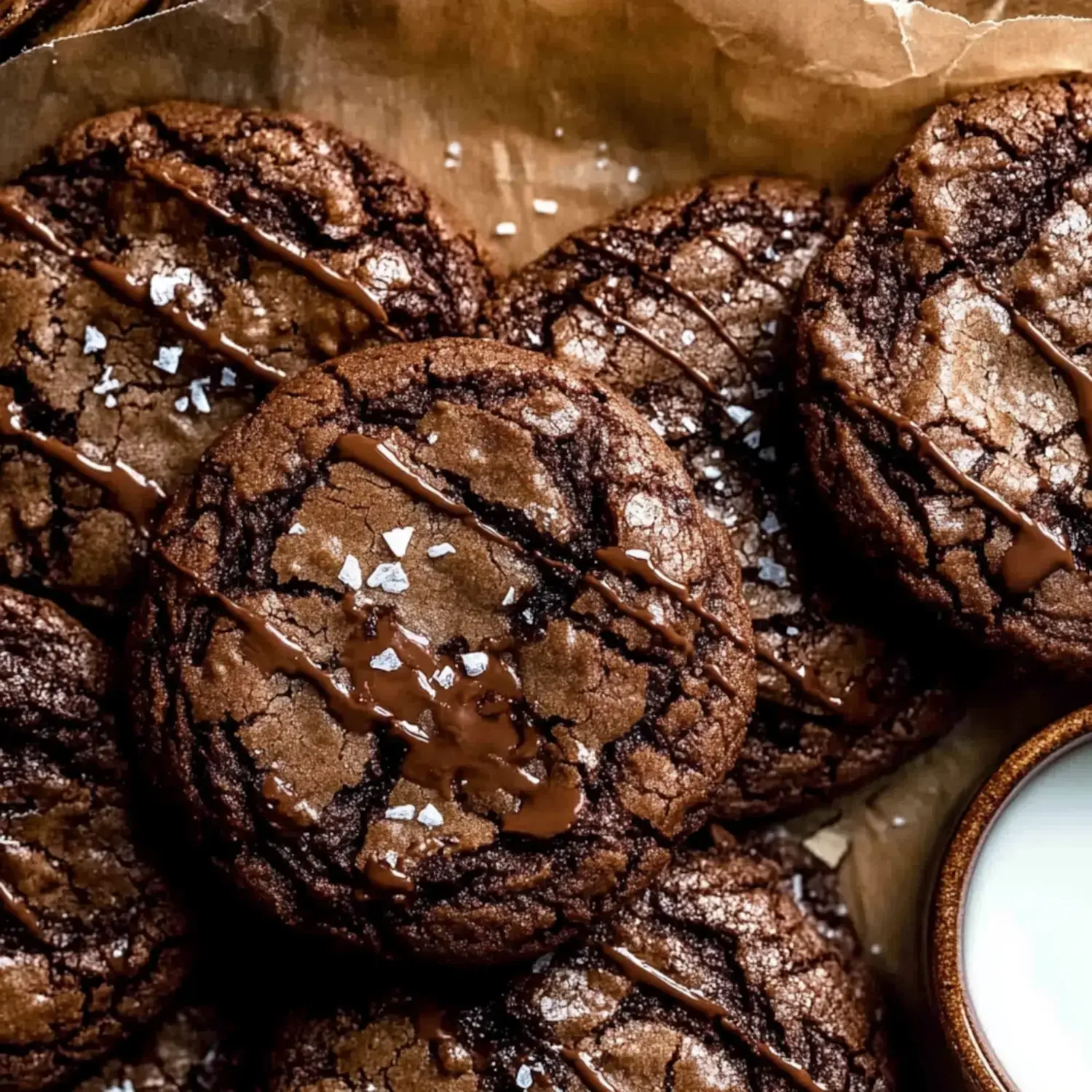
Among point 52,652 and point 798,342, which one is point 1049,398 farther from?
point 52,652

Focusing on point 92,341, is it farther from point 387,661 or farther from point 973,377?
point 973,377

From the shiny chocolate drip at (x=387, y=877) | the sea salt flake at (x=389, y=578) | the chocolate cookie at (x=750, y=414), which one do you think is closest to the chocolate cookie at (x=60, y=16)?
the chocolate cookie at (x=750, y=414)

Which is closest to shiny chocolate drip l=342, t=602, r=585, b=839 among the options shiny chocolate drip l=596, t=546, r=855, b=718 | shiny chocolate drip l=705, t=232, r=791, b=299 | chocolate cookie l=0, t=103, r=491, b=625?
shiny chocolate drip l=596, t=546, r=855, b=718

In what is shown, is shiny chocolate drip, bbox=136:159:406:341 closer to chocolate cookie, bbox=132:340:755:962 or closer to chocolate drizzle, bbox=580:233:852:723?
chocolate cookie, bbox=132:340:755:962

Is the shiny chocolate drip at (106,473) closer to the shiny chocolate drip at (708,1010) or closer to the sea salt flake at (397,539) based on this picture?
the sea salt flake at (397,539)

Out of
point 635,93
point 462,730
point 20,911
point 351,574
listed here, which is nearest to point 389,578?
point 351,574

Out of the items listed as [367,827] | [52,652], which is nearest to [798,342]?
[367,827]
